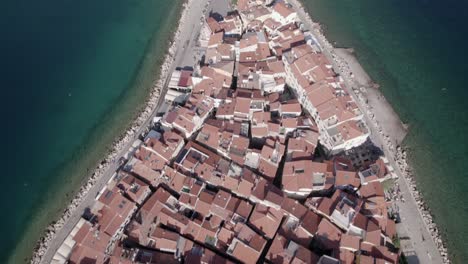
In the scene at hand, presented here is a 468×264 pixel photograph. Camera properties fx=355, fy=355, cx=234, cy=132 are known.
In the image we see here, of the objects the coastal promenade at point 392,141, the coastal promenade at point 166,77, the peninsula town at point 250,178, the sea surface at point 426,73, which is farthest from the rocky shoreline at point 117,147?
the sea surface at point 426,73

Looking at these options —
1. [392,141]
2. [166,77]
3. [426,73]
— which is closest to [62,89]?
[166,77]

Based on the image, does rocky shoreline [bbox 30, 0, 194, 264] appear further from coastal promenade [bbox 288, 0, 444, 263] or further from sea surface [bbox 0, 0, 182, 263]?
coastal promenade [bbox 288, 0, 444, 263]

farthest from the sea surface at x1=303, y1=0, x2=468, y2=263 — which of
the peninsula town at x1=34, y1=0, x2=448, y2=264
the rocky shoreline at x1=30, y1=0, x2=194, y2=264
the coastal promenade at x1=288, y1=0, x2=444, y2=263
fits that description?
the rocky shoreline at x1=30, y1=0, x2=194, y2=264

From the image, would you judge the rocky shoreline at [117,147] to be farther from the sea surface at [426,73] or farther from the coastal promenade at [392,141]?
the sea surface at [426,73]

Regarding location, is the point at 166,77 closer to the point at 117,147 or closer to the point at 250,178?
the point at 117,147

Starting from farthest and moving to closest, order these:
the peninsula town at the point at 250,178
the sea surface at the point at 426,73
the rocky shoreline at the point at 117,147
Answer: the sea surface at the point at 426,73 < the rocky shoreline at the point at 117,147 < the peninsula town at the point at 250,178

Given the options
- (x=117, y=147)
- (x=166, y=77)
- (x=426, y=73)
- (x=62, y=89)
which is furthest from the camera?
(x=426, y=73)
